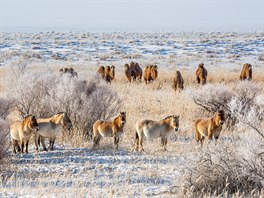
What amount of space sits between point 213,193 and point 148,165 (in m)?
1.77

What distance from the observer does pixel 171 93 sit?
19.2 m

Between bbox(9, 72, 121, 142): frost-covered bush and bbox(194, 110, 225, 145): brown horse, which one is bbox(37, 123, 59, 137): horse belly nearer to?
bbox(9, 72, 121, 142): frost-covered bush

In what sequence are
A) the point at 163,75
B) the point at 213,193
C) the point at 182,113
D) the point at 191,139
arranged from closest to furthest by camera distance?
1. the point at 213,193
2. the point at 191,139
3. the point at 182,113
4. the point at 163,75

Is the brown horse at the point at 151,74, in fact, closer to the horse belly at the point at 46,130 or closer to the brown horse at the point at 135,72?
the brown horse at the point at 135,72

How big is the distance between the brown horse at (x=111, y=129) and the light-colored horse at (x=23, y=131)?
1.41 meters

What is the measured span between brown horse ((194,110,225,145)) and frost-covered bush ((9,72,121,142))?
2.64 meters

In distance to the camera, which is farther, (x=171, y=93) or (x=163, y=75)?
(x=163, y=75)

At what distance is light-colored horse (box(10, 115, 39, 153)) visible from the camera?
9.43 meters

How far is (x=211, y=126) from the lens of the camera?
1020 cm

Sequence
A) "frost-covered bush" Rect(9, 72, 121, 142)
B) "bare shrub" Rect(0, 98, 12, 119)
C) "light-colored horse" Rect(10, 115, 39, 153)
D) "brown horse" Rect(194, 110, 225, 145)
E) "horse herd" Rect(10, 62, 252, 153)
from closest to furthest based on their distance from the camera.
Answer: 1. "light-colored horse" Rect(10, 115, 39, 153)
2. "horse herd" Rect(10, 62, 252, 153)
3. "brown horse" Rect(194, 110, 225, 145)
4. "bare shrub" Rect(0, 98, 12, 119)
5. "frost-covered bush" Rect(9, 72, 121, 142)

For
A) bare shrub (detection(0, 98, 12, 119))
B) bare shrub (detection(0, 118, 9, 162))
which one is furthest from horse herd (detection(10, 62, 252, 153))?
bare shrub (detection(0, 98, 12, 119))

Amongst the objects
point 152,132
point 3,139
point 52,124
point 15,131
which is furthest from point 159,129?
point 3,139

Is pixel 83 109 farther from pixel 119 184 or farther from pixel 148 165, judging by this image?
pixel 119 184

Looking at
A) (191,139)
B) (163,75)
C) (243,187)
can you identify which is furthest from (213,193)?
(163,75)
